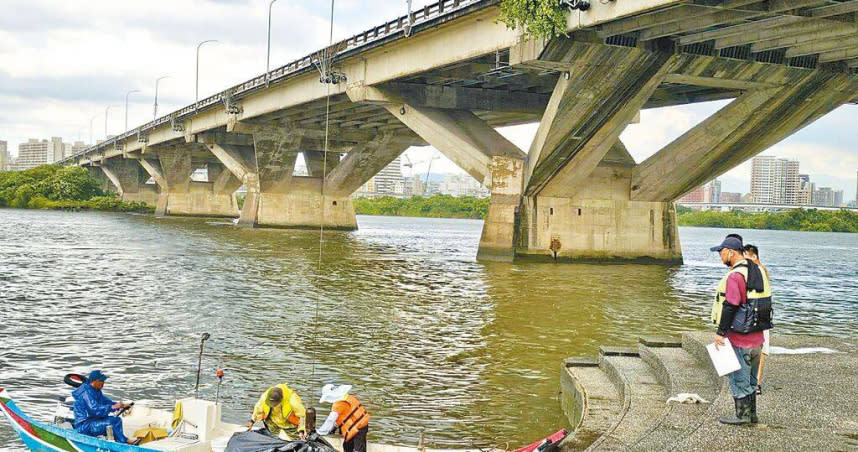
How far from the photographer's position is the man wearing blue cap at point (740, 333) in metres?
9.98

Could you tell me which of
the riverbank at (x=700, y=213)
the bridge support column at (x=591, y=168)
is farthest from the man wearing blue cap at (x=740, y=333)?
the riverbank at (x=700, y=213)

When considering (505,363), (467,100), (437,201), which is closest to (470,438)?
(505,363)

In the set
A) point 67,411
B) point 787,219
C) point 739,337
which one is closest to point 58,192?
point 67,411

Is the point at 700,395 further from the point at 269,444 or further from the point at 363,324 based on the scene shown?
the point at 363,324

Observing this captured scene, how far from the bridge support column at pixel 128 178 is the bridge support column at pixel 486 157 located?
350 feet

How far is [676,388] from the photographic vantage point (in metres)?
12.1

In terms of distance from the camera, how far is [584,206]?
1823 inches

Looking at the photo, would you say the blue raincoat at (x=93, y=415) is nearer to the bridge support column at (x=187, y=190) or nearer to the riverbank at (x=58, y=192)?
the bridge support column at (x=187, y=190)

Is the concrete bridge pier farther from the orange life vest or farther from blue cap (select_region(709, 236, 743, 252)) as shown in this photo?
the orange life vest

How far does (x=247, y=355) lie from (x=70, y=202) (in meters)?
125

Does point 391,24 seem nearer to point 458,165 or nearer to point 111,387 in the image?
point 458,165

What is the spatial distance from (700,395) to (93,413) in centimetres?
778

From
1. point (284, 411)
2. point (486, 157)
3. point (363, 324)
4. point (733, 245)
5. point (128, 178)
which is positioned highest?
point (128, 178)

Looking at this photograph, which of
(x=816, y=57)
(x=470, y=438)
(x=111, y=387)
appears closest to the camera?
(x=470, y=438)
